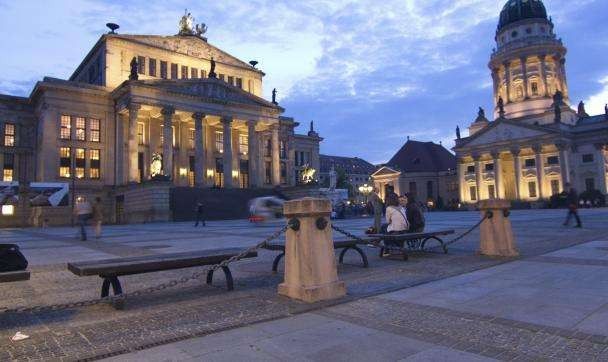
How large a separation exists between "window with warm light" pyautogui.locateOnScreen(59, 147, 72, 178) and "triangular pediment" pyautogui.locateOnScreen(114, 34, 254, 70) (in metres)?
16.0

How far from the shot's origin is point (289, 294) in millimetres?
7105

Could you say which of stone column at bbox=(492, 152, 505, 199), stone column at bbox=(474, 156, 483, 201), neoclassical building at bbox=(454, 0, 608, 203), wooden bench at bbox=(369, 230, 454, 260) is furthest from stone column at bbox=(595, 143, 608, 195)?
wooden bench at bbox=(369, 230, 454, 260)

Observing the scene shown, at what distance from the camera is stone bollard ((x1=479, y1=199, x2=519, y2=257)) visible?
1133cm

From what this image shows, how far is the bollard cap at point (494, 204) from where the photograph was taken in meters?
11.5

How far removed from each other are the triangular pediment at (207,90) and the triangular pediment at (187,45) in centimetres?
979

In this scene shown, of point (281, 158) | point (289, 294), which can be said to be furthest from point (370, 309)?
point (281, 158)

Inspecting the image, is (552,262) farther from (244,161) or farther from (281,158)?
(281,158)

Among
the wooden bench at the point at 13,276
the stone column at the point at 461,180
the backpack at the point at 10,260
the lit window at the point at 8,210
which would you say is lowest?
the wooden bench at the point at 13,276

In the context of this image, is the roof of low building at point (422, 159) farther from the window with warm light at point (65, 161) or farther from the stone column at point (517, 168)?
the window with warm light at point (65, 161)

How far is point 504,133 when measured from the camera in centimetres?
8156

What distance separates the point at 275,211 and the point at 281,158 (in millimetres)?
29157

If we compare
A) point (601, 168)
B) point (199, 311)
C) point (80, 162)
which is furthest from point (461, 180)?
point (199, 311)

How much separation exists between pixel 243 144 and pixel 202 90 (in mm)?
12307

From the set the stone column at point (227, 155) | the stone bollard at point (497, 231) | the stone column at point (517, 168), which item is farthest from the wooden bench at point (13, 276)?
the stone column at point (517, 168)
